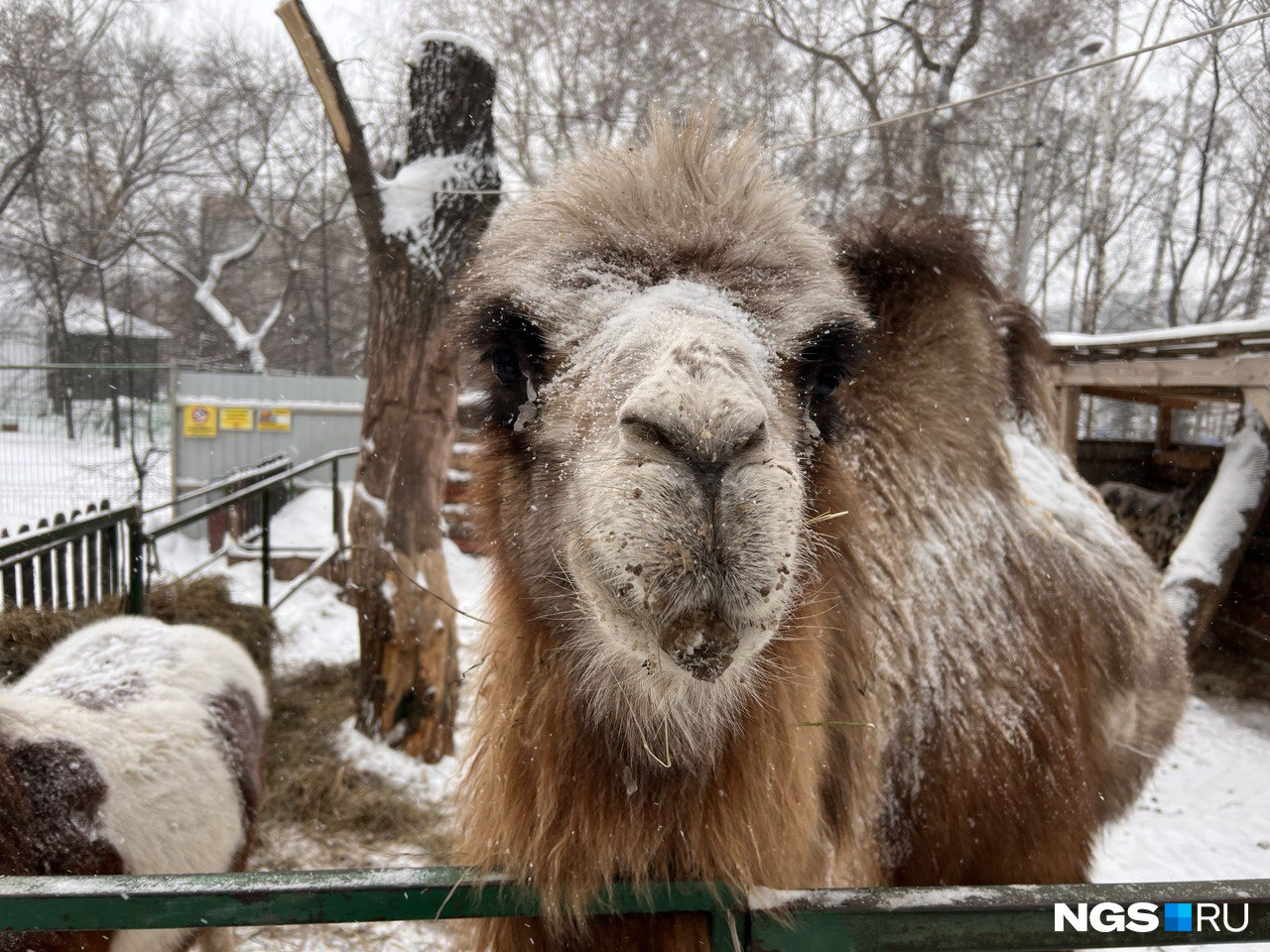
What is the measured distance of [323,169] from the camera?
459 inches

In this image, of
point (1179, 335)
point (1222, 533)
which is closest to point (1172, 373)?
point (1179, 335)

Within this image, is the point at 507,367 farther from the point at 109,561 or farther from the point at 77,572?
the point at 109,561

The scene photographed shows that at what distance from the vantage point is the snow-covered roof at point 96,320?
37.9 feet

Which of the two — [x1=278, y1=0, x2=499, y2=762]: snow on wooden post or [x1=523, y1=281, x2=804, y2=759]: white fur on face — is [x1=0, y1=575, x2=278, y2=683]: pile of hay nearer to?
[x1=278, y1=0, x2=499, y2=762]: snow on wooden post

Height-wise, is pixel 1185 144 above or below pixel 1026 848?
above

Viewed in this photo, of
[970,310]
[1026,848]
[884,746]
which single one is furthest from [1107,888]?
[970,310]

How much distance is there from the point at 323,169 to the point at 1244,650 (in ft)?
43.8

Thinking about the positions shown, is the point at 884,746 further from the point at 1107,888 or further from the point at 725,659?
the point at 725,659

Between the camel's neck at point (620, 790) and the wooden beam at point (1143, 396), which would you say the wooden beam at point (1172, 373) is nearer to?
the wooden beam at point (1143, 396)

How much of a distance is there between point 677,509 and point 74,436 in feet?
34.7

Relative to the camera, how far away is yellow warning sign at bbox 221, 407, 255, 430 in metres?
12.5

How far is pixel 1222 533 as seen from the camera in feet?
22.1

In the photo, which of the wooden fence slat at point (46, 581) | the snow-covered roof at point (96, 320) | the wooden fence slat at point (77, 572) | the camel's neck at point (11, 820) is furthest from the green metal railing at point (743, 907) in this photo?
the snow-covered roof at point (96, 320)

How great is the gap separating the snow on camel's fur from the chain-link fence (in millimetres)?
5805
